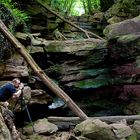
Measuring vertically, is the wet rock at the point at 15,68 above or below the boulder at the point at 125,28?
below

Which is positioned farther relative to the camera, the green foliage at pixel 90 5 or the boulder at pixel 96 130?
the green foliage at pixel 90 5

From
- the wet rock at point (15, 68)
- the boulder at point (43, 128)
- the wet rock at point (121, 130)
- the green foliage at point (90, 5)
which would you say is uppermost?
the green foliage at point (90, 5)

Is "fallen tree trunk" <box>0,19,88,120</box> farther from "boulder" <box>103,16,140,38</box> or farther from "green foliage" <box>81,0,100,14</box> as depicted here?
"green foliage" <box>81,0,100,14</box>

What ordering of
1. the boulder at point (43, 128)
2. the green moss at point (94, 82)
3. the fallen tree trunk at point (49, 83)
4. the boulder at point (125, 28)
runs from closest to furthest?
1. the fallen tree trunk at point (49, 83)
2. the boulder at point (43, 128)
3. the green moss at point (94, 82)
4. the boulder at point (125, 28)

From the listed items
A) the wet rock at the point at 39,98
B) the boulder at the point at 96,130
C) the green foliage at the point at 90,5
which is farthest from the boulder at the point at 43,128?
the green foliage at the point at 90,5

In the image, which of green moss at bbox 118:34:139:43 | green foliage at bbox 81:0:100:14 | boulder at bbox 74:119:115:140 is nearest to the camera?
boulder at bbox 74:119:115:140

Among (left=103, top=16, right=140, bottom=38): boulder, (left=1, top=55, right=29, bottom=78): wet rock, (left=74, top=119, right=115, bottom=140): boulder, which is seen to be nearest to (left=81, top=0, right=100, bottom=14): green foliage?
(left=103, top=16, right=140, bottom=38): boulder

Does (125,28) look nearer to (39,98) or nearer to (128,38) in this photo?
(128,38)

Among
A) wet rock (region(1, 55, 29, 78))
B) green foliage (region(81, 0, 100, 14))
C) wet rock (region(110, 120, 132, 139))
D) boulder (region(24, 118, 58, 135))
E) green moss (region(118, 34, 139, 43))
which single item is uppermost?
green foliage (region(81, 0, 100, 14))

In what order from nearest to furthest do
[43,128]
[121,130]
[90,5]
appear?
[121,130]
[43,128]
[90,5]

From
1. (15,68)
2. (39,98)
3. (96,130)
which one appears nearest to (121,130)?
(96,130)

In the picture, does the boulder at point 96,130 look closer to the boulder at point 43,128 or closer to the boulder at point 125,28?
the boulder at point 43,128

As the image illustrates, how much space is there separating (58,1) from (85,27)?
3444 mm

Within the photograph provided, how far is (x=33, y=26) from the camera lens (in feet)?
48.6
